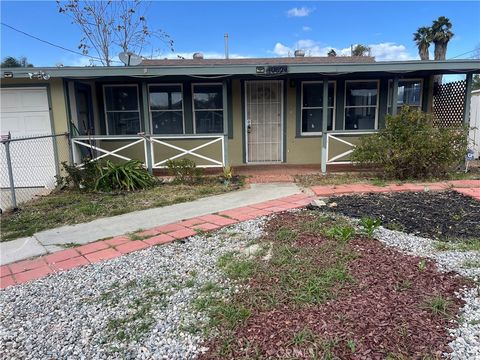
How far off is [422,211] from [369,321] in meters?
2.96

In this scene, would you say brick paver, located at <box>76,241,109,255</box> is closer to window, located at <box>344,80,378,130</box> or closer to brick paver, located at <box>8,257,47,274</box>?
brick paver, located at <box>8,257,47,274</box>

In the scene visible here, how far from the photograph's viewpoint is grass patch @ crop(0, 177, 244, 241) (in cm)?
485

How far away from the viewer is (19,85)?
748 centimetres

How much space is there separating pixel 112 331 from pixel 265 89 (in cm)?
766

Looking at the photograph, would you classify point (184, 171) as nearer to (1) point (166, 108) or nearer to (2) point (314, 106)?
(1) point (166, 108)

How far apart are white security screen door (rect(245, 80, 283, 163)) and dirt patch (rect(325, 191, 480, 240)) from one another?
393 centimetres

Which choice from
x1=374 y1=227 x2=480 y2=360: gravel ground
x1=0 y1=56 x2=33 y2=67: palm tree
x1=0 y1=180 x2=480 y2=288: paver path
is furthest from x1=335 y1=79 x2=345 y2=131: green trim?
x1=0 y1=56 x2=33 y2=67: palm tree

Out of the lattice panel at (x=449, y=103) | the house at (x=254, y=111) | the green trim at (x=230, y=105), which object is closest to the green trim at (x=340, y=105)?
the house at (x=254, y=111)

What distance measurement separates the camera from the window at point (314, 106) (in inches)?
355

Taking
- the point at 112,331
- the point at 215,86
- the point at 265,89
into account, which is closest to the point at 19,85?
the point at 215,86

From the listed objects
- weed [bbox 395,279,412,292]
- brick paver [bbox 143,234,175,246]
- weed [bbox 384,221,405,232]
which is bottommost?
brick paver [bbox 143,234,175,246]

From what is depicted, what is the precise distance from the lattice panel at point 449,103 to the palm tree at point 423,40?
773 inches

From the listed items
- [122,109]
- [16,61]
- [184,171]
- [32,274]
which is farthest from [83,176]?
[16,61]

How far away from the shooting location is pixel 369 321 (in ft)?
7.51
